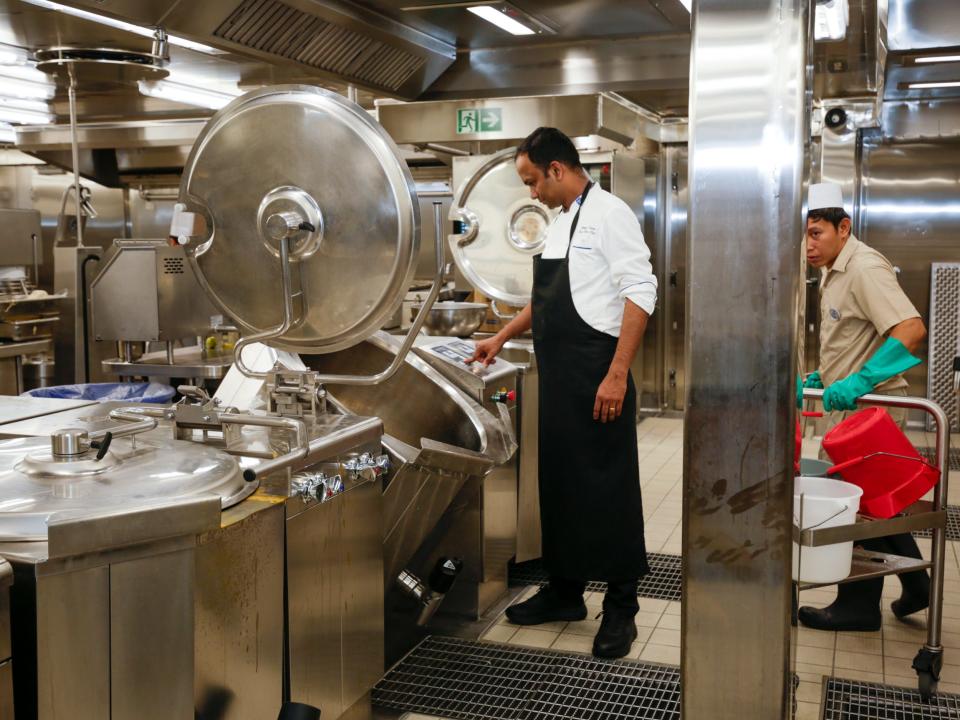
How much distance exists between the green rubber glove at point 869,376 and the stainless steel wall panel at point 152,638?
2034 mm

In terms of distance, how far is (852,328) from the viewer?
3359 millimetres

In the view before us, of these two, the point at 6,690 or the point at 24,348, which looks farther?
the point at 24,348

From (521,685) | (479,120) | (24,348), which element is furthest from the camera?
(24,348)

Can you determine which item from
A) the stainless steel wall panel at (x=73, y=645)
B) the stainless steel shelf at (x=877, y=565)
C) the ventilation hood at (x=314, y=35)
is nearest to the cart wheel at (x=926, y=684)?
the stainless steel shelf at (x=877, y=565)

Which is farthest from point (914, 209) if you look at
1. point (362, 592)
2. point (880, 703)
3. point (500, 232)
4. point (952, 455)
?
point (362, 592)

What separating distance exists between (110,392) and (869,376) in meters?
2.70

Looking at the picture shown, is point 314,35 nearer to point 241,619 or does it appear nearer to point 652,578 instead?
point 241,619

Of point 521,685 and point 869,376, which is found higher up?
point 869,376

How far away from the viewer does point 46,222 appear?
9.66 metres

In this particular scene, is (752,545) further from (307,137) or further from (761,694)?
(307,137)

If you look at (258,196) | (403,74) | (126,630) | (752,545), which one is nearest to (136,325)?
(403,74)

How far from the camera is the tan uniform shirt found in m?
3.16

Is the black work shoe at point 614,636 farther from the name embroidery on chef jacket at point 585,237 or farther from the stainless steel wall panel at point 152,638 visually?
the stainless steel wall panel at point 152,638

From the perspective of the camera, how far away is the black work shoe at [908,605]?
342 centimetres
